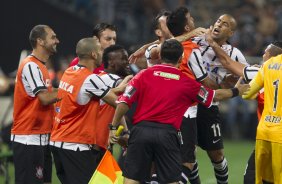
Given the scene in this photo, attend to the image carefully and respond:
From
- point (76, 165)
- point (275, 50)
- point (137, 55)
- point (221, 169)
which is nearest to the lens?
point (76, 165)

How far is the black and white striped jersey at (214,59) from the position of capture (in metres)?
12.2

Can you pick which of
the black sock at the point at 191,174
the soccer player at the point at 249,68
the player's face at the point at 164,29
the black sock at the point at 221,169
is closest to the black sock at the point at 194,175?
the black sock at the point at 191,174

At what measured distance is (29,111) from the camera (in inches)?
440

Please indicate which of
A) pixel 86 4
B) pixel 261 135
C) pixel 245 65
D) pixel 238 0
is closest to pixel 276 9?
pixel 238 0

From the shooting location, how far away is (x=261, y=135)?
10.3 m

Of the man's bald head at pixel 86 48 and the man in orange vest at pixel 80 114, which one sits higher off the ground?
the man's bald head at pixel 86 48

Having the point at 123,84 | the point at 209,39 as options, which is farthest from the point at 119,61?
the point at 209,39

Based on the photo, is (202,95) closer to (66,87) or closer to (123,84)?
(123,84)

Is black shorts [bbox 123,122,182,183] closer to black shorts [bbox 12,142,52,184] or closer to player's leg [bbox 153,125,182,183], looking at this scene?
player's leg [bbox 153,125,182,183]

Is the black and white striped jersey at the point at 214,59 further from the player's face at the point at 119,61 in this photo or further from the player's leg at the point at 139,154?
the player's leg at the point at 139,154

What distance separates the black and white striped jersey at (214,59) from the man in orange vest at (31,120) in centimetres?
233

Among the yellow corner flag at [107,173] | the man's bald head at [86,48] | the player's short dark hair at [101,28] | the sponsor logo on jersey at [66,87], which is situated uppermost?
the player's short dark hair at [101,28]

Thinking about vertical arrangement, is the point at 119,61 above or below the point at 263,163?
above

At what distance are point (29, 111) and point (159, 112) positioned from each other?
6.53ft
